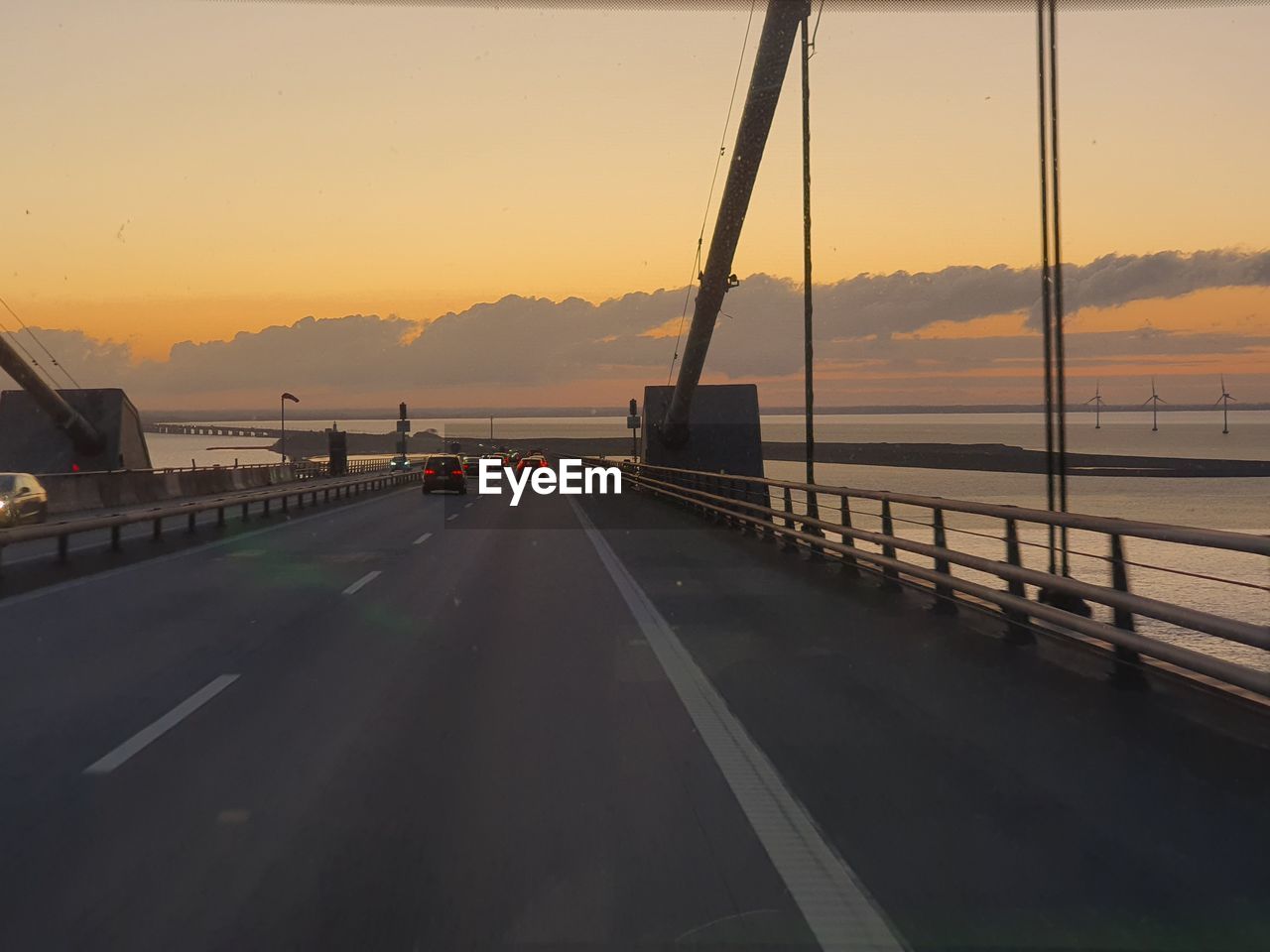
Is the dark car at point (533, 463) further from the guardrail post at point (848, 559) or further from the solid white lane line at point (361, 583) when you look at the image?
the guardrail post at point (848, 559)

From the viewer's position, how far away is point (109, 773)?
6.76m

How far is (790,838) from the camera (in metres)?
5.52

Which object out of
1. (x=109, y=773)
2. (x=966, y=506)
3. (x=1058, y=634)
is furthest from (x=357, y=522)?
(x=109, y=773)

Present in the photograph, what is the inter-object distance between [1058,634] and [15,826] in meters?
8.27

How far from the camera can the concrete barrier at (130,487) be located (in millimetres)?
37281

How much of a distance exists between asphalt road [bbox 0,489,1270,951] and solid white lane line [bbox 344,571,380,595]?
3233 mm

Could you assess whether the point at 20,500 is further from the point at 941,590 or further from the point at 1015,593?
the point at 1015,593

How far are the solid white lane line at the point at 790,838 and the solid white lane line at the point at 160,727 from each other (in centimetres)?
326

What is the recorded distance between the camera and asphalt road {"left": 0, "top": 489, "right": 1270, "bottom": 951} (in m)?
4.58

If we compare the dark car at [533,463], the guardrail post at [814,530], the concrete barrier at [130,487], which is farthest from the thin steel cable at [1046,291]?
the dark car at [533,463]

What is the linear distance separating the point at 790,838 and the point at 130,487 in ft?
135

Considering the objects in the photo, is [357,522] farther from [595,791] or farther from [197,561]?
[595,791]

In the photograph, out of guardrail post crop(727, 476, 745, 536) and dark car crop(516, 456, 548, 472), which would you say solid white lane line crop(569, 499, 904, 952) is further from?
dark car crop(516, 456, 548, 472)

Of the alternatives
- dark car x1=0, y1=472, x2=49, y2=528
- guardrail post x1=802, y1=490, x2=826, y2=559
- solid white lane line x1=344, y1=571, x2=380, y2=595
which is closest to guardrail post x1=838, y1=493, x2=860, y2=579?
guardrail post x1=802, y1=490, x2=826, y2=559
